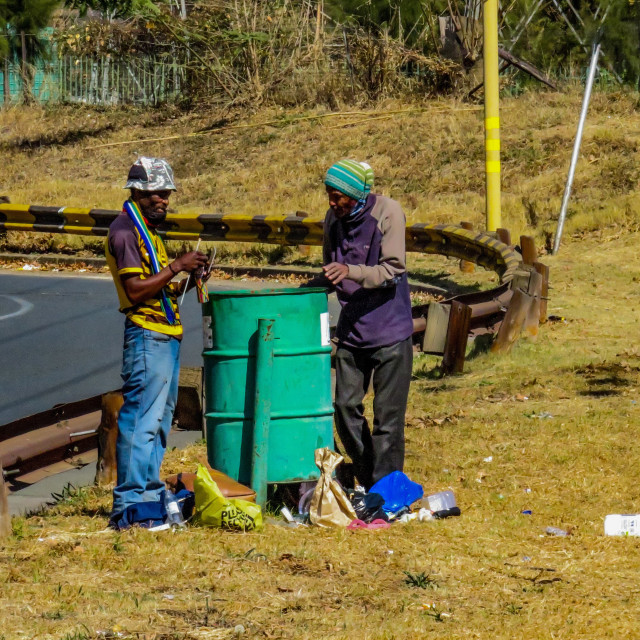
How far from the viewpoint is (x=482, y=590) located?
5.28m

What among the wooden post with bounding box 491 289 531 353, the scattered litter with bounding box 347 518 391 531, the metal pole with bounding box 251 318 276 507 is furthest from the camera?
the wooden post with bounding box 491 289 531 353

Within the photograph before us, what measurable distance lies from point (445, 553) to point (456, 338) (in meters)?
4.94

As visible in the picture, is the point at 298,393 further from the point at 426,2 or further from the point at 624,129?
the point at 426,2

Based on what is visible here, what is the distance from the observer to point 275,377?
6.53 m

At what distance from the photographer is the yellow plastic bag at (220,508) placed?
6.16 metres

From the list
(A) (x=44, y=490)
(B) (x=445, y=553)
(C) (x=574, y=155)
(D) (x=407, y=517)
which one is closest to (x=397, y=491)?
(D) (x=407, y=517)

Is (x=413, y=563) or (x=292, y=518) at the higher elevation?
(x=413, y=563)

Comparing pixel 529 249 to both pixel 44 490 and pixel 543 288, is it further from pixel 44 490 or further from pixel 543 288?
pixel 44 490

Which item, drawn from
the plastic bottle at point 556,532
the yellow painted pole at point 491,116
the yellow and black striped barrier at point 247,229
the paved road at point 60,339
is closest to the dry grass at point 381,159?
the yellow and black striped barrier at point 247,229

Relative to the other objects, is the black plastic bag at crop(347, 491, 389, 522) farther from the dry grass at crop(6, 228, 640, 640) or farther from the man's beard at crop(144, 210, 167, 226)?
the man's beard at crop(144, 210, 167, 226)

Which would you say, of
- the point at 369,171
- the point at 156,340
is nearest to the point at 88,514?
the point at 156,340

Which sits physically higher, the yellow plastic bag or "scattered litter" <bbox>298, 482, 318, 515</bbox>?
the yellow plastic bag

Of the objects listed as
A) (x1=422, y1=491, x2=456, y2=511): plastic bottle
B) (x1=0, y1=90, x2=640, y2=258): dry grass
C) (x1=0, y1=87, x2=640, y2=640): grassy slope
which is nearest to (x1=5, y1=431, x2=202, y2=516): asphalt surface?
(x1=0, y1=87, x2=640, y2=640): grassy slope

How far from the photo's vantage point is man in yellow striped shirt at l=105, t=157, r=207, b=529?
6.09 m
